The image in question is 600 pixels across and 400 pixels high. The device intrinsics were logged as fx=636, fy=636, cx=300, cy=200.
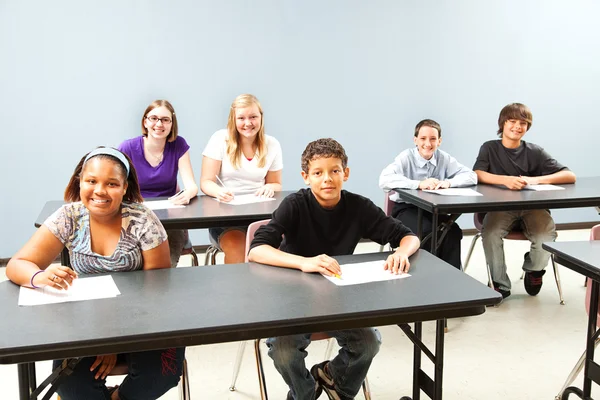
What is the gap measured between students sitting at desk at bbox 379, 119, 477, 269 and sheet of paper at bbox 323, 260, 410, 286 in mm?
1453

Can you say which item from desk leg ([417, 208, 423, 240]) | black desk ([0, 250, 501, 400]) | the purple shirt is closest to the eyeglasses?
the purple shirt

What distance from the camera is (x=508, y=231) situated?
3783 mm

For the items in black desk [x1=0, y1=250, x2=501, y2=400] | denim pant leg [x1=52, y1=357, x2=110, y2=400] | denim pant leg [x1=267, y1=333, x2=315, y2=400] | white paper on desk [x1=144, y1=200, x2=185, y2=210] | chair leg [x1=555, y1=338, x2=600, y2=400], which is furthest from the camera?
white paper on desk [x1=144, y1=200, x2=185, y2=210]

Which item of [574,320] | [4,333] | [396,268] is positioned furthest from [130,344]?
[574,320]

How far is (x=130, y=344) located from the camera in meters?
1.53

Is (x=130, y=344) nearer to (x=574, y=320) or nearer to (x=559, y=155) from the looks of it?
(x=574, y=320)

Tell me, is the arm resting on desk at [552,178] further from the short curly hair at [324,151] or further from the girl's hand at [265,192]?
the short curly hair at [324,151]

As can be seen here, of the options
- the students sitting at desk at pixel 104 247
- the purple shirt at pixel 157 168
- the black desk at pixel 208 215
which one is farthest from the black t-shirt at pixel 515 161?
the students sitting at desk at pixel 104 247

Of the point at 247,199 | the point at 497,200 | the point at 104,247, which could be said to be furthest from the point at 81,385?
the point at 497,200

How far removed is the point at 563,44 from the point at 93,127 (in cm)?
380

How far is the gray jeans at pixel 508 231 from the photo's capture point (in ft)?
12.2

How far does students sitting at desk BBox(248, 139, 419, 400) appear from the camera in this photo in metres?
2.12

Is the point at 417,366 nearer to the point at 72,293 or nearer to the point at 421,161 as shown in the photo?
the point at 72,293

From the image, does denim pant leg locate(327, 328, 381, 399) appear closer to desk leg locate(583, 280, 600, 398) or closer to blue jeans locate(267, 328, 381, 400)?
blue jeans locate(267, 328, 381, 400)
